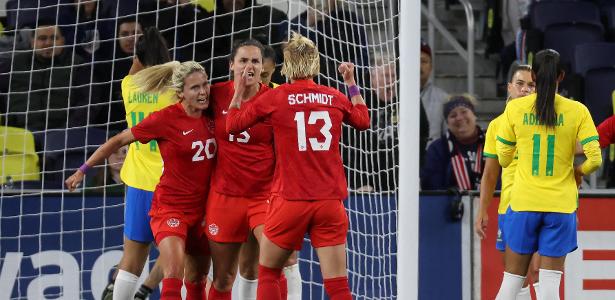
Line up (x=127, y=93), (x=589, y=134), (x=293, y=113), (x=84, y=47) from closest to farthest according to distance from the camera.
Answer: (x=293, y=113) → (x=589, y=134) → (x=127, y=93) → (x=84, y=47)

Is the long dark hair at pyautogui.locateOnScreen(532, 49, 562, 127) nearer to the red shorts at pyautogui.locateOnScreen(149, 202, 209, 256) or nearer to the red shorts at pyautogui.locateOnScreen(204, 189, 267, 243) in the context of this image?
the red shorts at pyautogui.locateOnScreen(204, 189, 267, 243)

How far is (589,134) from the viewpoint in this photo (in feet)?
26.0

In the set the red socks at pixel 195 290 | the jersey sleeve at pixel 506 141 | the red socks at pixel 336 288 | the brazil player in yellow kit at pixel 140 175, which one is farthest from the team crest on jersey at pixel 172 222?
the jersey sleeve at pixel 506 141

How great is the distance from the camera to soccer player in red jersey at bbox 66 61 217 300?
25.8ft

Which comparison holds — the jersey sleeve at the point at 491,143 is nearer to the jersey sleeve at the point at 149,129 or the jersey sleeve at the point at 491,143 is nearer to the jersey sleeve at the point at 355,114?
the jersey sleeve at the point at 355,114

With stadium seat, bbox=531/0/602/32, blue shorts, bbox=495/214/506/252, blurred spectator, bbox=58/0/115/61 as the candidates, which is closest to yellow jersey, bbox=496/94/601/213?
blue shorts, bbox=495/214/506/252

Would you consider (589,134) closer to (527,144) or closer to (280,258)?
(527,144)

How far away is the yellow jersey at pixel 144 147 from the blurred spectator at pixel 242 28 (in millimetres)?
1232

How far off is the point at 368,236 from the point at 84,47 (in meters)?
3.05

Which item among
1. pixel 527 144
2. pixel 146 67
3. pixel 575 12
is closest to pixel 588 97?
pixel 575 12

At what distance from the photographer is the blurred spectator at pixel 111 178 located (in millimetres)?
9805

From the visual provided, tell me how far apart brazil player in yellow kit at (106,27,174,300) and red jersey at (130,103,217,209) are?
581 mm

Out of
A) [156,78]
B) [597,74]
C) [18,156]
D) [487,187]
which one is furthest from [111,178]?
[597,74]

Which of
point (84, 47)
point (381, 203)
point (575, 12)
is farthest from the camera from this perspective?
point (575, 12)
